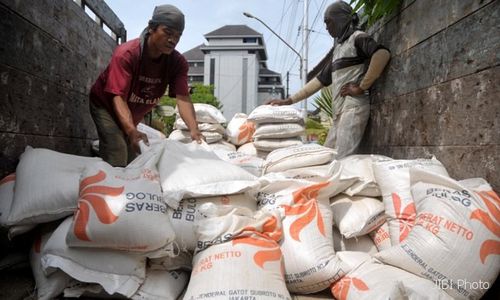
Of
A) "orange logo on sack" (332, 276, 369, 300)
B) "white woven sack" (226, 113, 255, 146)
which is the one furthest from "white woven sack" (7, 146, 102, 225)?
"white woven sack" (226, 113, 255, 146)

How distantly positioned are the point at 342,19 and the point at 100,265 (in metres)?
2.83

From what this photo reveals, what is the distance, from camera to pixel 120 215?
1.39 meters

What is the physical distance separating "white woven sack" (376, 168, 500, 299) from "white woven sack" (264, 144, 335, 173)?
0.77 m

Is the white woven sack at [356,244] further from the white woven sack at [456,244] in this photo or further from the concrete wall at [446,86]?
the concrete wall at [446,86]

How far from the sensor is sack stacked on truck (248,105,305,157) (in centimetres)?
339

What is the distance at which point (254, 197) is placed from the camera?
1860 millimetres

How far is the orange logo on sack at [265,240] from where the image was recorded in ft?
4.58

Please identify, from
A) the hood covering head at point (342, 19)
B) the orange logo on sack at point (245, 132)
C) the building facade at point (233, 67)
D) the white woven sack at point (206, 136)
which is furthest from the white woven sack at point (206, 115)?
the building facade at point (233, 67)

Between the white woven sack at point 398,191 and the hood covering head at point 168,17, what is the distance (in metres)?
1.56

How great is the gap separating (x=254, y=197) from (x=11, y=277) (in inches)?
50.4

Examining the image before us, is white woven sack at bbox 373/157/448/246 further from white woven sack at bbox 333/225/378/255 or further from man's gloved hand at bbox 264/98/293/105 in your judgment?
man's gloved hand at bbox 264/98/293/105

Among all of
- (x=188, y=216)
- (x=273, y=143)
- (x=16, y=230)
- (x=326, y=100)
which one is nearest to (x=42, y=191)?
(x=16, y=230)

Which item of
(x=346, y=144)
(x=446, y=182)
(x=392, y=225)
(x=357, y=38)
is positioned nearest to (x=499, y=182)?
(x=446, y=182)

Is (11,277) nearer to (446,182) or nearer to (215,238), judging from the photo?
(215,238)
